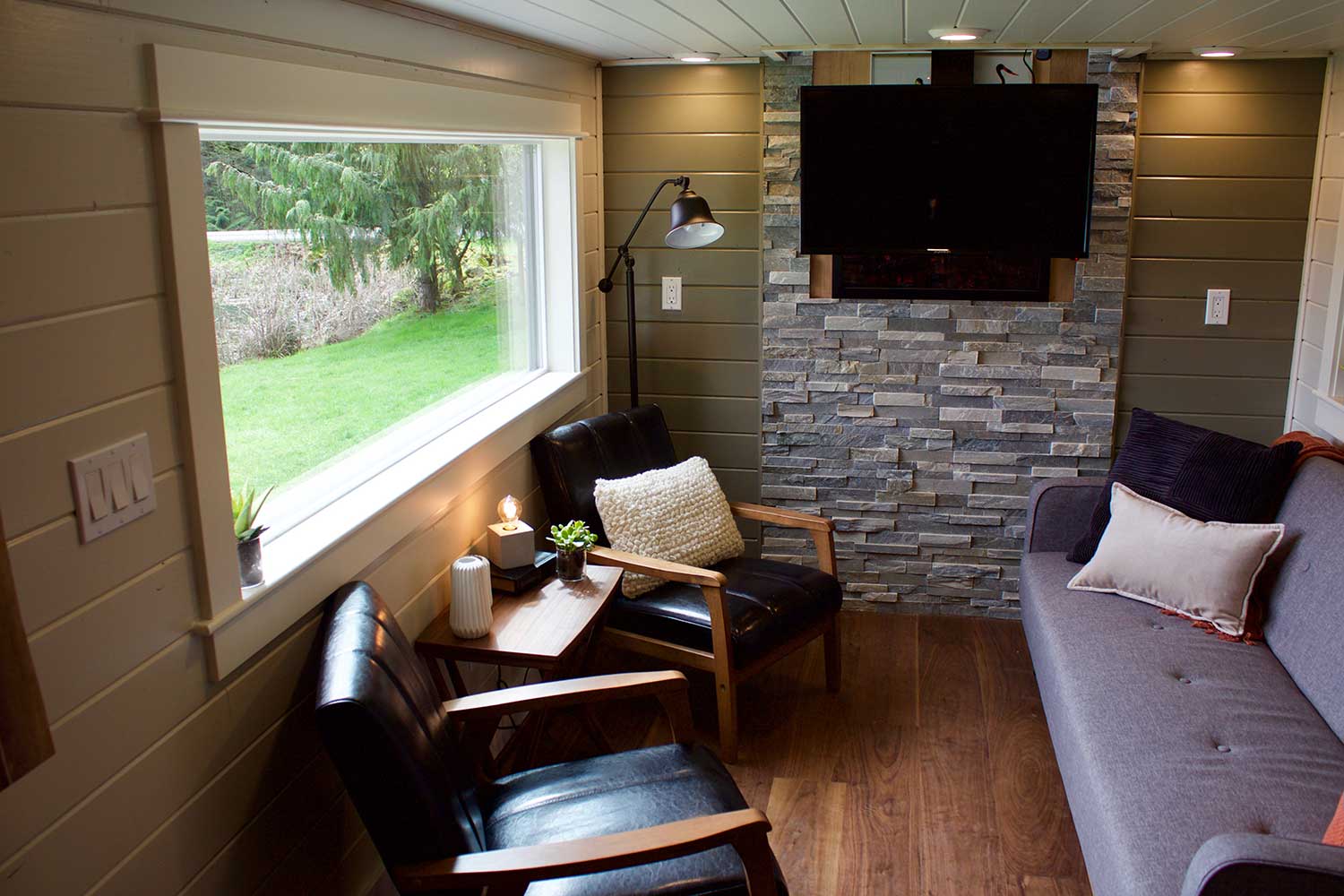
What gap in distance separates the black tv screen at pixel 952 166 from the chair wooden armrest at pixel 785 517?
0.96 metres

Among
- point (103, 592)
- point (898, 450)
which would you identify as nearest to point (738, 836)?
point (103, 592)

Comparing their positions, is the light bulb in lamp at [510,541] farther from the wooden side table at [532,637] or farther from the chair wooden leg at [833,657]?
the chair wooden leg at [833,657]

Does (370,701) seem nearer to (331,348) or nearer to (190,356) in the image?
(190,356)

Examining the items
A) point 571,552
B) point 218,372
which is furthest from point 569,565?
point 218,372

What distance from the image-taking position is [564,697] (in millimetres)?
2303

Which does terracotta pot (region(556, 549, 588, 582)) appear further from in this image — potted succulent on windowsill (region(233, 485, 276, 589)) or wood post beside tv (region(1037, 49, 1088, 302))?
wood post beside tv (region(1037, 49, 1088, 302))

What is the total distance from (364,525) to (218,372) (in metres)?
0.61

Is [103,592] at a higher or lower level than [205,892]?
higher

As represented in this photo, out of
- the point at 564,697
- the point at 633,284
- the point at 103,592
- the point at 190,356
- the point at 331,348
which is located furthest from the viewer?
the point at 633,284

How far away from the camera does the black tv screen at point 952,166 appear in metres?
3.72

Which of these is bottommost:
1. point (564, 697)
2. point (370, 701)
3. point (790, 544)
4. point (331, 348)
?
point (790, 544)

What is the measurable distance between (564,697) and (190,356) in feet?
3.34

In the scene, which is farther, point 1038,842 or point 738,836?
point 1038,842

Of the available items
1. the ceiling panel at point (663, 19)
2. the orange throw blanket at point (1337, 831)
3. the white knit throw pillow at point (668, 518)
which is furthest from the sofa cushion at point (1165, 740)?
the ceiling panel at point (663, 19)
